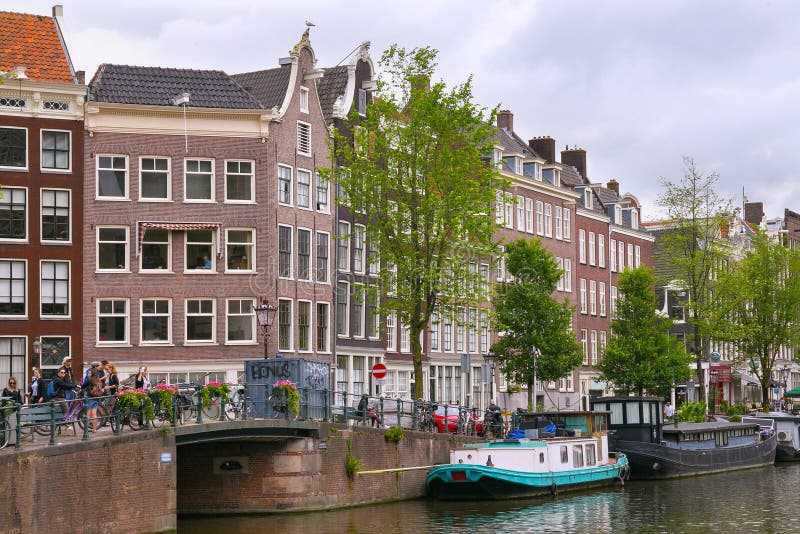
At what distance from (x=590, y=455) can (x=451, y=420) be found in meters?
5.35

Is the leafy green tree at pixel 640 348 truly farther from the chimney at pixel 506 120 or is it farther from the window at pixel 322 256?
the window at pixel 322 256

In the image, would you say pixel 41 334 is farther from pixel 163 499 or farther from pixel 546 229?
pixel 546 229

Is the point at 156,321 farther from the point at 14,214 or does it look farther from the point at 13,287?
the point at 14,214

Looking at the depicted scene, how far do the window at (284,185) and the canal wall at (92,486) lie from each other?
22.4 m

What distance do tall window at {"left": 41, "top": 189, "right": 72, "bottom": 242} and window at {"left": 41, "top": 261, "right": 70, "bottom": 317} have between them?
1.04 metres

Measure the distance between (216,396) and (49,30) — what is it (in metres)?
23.6

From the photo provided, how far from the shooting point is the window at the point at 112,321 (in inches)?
2138

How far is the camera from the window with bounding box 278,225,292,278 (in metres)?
57.1

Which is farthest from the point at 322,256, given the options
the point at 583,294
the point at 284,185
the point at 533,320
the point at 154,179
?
the point at 583,294

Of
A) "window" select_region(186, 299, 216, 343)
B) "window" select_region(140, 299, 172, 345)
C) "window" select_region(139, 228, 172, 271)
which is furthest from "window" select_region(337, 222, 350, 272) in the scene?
"window" select_region(140, 299, 172, 345)

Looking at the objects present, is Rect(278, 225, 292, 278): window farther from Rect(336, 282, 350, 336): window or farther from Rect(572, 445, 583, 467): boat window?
Rect(572, 445, 583, 467): boat window

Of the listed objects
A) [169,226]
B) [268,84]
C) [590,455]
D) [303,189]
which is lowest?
[590,455]

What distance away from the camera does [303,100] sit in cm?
5884

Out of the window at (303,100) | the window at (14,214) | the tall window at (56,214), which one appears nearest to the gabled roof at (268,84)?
the window at (303,100)
